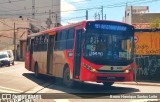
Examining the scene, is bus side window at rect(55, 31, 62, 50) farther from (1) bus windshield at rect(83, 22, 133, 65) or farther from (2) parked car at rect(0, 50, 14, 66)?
(2) parked car at rect(0, 50, 14, 66)

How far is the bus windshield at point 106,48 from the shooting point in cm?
1505

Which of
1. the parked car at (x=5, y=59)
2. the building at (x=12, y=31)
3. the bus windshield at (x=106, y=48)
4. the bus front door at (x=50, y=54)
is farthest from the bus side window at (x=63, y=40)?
the building at (x=12, y=31)

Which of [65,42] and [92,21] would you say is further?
[65,42]

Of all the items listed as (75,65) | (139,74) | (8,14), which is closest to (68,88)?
(75,65)

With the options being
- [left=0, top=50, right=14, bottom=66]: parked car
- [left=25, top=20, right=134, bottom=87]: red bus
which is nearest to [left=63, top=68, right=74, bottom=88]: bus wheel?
[left=25, top=20, right=134, bottom=87]: red bus

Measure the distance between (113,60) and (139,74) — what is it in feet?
28.3

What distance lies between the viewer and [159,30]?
22969 millimetres

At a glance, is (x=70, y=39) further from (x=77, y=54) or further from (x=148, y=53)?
(x=148, y=53)

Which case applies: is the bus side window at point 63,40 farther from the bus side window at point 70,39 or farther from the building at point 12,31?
the building at point 12,31

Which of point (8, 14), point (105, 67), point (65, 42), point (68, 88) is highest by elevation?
point (8, 14)

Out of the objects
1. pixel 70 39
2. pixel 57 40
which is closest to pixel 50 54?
pixel 57 40

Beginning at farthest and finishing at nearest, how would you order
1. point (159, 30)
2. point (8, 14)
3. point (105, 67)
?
1. point (8, 14)
2. point (159, 30)
3. point (105, 67)

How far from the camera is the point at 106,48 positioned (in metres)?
15.2

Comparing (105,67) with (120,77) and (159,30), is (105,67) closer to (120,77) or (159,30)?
(120,77)
